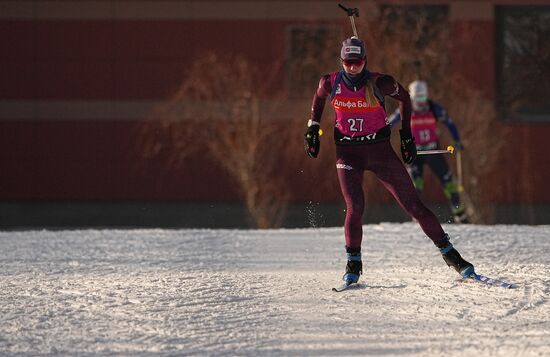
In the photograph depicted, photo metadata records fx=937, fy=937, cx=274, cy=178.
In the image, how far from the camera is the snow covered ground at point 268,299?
225 inches

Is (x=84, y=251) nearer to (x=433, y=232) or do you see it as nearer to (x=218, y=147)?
(x=433, y=232)

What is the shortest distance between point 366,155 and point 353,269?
0.92 m

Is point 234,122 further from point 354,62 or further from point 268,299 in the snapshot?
point 268,299

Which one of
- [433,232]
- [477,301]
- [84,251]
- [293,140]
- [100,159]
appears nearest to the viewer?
[477,301]

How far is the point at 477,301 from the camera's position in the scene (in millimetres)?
6797

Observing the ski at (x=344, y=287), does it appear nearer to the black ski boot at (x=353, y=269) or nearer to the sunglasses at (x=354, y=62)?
the black ski boot at (x=353, y=269)

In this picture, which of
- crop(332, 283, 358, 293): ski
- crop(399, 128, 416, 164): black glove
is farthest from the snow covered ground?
crop(399, 128, 416, 164): black glove

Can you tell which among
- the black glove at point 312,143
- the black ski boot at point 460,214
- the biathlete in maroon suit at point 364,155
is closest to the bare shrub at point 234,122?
the black ski boot at point 460,214

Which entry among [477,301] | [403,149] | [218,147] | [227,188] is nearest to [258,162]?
[218,147]

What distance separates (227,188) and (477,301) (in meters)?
11.7

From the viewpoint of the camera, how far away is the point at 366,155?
7.52 m

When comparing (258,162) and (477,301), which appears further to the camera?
(258,162)

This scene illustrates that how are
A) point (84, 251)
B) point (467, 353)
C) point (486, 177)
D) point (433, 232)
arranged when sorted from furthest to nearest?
point (486, 177) < point (84, 251) < point (433, 232) < point (467, 353)

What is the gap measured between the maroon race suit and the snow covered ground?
20.5 inches
